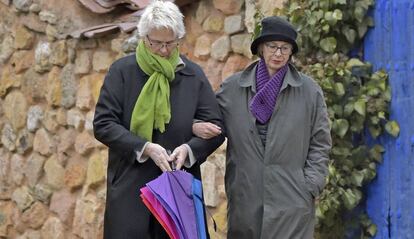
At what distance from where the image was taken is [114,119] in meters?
3.96

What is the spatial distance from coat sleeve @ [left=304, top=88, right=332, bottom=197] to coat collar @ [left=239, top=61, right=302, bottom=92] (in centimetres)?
12

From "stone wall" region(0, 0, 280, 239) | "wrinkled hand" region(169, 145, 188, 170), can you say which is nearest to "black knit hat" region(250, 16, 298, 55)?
"wrinkled hand" region(169, 145, 188, 170)

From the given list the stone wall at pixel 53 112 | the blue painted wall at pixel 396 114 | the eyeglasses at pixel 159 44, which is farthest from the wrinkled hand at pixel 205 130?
the stone wall at pixel 53 112

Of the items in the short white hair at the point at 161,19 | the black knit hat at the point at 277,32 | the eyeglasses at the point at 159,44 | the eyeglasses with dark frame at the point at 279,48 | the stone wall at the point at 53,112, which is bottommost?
the stone wall at the point at 53,112

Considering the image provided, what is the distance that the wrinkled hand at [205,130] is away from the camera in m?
4.00

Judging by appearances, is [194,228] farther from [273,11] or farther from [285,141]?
[273,11]

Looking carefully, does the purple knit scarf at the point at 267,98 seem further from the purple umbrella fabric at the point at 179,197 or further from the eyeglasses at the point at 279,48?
the purple umbrella fabric at the point at 179,197

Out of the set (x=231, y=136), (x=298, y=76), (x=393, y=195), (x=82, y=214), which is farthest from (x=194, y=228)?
(x=82, y=214)

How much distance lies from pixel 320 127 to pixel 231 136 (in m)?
0.39

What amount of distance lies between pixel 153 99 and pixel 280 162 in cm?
62

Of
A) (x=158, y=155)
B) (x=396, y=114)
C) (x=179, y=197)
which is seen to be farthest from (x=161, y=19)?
(x=396, y=114)

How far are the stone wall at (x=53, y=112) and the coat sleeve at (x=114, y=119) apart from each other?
158 centimetres

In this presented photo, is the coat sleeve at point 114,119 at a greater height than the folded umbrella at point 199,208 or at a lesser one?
greater

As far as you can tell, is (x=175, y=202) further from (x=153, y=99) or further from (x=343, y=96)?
(x=343, y=96)
